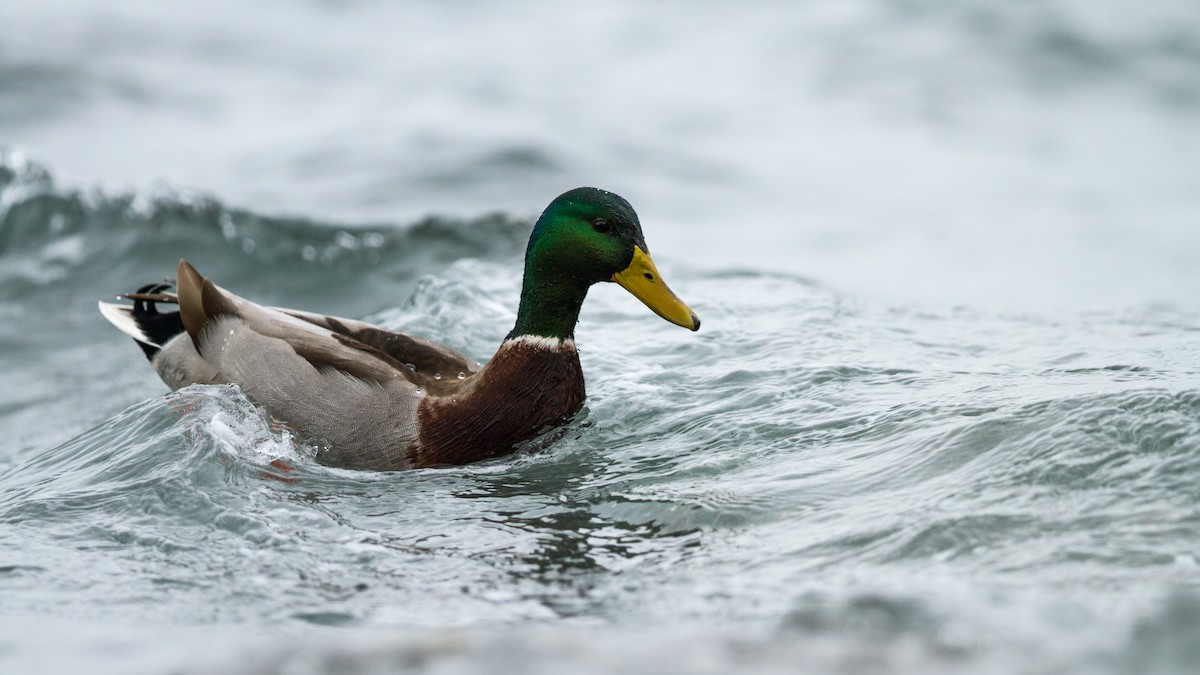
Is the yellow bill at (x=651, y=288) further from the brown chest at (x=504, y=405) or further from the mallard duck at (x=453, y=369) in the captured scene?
the brown chest at (x=504, y=405)

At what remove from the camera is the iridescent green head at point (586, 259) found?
5348mm

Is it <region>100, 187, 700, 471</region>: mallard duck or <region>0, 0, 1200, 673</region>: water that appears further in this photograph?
<region>100, 187, 700, 471</region>: mallard duck

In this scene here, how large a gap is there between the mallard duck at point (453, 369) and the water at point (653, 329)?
0.13 metres

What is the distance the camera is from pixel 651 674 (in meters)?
3.10

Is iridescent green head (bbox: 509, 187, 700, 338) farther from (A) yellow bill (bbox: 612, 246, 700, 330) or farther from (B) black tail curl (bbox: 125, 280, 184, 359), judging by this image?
(B) black tail curl (bbox: 125, 280, 184, 359)

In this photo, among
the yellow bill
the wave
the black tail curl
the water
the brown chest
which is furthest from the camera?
the wave

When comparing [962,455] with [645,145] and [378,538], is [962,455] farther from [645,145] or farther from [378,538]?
[645,145]

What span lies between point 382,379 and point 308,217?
5111mm

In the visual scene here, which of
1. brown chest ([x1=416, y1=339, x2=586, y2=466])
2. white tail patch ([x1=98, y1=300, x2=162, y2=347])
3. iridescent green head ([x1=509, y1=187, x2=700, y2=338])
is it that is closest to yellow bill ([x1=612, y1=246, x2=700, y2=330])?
iridescent green head ([x1=509, y1=187, x2=700, y2=338])

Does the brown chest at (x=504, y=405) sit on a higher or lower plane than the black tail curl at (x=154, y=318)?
lower

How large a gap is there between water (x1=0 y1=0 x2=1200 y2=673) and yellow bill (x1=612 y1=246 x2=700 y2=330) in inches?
19.1

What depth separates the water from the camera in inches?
136

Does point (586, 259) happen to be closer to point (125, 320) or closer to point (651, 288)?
point (651, 288)

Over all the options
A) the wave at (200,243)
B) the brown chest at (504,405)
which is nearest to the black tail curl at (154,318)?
the brown chest at (504,405)
